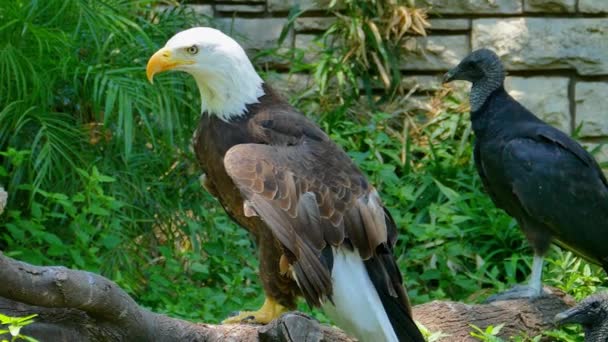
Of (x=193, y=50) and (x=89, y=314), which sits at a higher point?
(x=193, y=50)

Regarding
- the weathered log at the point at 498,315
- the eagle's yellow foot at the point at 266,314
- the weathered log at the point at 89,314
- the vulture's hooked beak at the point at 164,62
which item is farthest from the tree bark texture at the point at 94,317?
the vulture's hooked beak at the point at 164,62

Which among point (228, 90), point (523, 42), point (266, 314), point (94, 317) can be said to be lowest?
point (266, 314)

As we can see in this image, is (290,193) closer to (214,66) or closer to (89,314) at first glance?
(214,66)

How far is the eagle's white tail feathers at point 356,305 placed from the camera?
4164 millimetres

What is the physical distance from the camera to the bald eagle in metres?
4.13

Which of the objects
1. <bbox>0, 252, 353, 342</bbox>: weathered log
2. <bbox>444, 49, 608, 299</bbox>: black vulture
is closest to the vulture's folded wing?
<bbox>444, 49, 608, 299</bbox>: black vulture

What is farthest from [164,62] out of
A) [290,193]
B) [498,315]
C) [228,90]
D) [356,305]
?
[498,315]

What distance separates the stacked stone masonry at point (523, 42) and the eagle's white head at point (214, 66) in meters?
2.79

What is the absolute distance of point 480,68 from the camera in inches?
240

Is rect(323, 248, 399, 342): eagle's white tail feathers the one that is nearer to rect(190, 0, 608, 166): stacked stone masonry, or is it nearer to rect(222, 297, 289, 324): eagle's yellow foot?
rect(222, 297, 289, 324): eagle's yellow foot

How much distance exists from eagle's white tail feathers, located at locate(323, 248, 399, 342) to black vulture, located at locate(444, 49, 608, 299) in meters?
1.28

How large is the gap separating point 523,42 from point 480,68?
140 cm

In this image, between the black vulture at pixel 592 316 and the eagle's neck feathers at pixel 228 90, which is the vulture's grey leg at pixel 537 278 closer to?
the black vulture at pixel 592 316

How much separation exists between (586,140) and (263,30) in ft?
7.01
